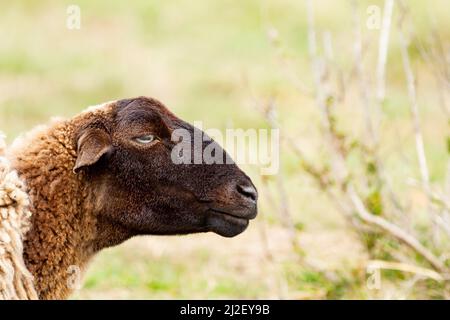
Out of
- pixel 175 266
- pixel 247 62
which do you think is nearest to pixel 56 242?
pixel 175 266

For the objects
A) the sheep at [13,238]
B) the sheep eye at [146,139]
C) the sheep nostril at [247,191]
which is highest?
the sheep eye at [146,139]

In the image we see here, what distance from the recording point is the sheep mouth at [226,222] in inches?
203

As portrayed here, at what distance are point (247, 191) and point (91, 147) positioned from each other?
93 centimetres

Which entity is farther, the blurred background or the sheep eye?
the blurred background

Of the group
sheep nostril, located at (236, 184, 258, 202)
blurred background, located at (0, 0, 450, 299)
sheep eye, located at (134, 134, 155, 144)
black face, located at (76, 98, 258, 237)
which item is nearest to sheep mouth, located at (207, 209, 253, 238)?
black face, located at (76, 98, 258, 237)

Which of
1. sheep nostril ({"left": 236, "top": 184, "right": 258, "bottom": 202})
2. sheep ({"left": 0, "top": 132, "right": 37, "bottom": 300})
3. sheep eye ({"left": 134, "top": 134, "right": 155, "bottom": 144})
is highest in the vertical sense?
sheep eye ({"left": 134, "top": 134, "right": 155, "bottom": 144})

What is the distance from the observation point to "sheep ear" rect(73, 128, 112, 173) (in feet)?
15.9

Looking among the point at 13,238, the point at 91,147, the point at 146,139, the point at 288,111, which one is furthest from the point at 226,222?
the point at 288,111

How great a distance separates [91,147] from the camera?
4914 mm

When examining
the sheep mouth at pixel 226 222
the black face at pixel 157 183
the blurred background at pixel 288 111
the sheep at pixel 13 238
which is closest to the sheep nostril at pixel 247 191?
the black face at pixel 157 183

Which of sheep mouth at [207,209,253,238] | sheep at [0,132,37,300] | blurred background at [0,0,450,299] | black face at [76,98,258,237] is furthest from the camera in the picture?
blurred background at [0,0,450,299]

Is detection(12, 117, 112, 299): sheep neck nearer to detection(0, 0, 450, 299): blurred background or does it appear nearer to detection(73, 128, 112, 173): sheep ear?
detection(73, 128, 112, 173): sheep ear

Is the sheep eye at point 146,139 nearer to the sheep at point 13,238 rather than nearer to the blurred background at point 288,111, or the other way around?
the sheep at point 13,238

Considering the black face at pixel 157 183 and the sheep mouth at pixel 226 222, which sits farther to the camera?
the sheep mouth at pixel 226 222
